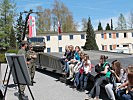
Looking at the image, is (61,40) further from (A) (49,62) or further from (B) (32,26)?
(A) (49,62)

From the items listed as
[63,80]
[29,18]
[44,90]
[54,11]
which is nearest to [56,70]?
[63,80]

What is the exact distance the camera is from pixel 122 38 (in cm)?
6072

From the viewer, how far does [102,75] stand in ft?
28.3

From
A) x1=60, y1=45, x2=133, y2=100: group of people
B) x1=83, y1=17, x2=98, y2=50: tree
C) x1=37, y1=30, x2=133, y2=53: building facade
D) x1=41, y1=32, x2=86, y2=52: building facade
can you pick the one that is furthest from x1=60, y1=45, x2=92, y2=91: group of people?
x1=37, y1=30, x2=133, y2=53: building facade

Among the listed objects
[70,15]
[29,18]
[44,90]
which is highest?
[70,15]

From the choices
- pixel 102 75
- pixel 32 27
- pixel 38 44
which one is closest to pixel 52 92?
pixel 102 75

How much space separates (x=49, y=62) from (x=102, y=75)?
266 inches

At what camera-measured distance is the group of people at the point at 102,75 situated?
22.9ft

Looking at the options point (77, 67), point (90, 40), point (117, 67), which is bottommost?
point (77, 67)

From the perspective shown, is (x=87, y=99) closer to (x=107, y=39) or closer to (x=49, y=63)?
(x=49, y=63)

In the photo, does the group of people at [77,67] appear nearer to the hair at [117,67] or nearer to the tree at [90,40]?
the hair at [117,67]

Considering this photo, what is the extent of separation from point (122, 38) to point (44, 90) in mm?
51662

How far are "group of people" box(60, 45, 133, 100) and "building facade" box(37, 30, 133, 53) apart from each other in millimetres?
44642

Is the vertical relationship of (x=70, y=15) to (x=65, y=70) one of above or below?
above
